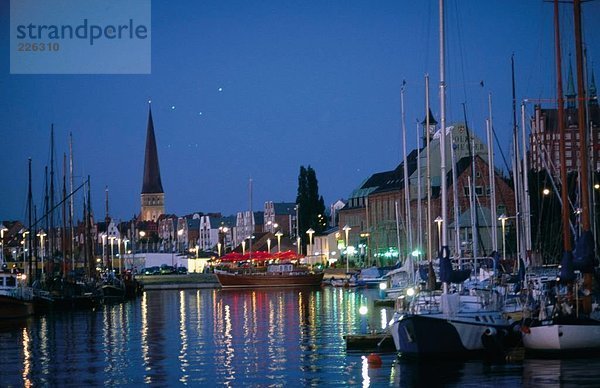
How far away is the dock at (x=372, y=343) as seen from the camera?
135ft

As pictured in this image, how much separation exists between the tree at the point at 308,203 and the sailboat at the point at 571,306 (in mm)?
126712

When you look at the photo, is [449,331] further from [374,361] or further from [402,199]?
[402,199]

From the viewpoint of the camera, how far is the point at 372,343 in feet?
138

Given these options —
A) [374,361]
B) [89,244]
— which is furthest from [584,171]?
[89,244]

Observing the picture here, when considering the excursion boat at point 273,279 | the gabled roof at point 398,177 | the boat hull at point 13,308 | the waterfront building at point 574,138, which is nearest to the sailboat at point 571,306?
the waterfront building at point 574,138

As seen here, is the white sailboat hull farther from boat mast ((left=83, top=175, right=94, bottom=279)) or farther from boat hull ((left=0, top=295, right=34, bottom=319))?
boat mast ((left=83, top=175, right=94, bottom=279))

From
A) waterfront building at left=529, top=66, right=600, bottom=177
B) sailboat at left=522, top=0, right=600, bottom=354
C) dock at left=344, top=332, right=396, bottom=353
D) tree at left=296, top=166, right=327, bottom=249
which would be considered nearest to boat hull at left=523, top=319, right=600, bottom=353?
sailboat at left=522, top=0, right=600, bottom=354

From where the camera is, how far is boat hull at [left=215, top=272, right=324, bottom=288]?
11900cm

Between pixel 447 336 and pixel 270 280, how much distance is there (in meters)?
82.4

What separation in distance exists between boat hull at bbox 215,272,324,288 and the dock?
75.9 meters

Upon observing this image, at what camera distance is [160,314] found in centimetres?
7300

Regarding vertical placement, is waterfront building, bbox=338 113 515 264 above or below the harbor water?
above

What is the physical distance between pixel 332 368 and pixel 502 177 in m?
90.0

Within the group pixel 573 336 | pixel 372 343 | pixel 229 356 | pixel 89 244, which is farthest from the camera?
pixel 89 244
